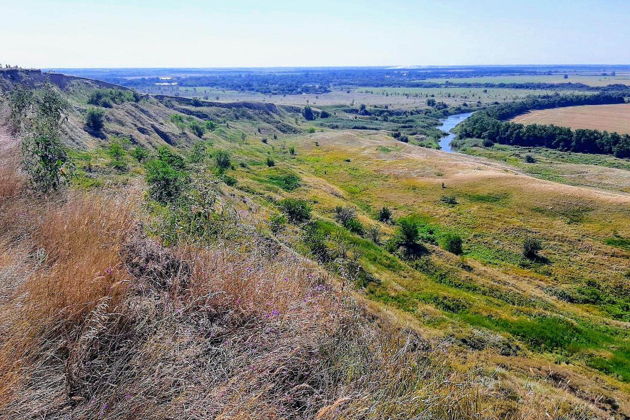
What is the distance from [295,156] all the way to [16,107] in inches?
2079

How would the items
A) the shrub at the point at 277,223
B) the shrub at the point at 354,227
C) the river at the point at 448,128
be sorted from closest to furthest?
the shrub at the point at 277,223 → the shrub at the point at 354,227 → the river at the point at 448,128

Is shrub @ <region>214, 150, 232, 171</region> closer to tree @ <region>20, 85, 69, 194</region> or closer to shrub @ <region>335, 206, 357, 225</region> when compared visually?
shrub @ <region>335, 206, 357, 225</region>

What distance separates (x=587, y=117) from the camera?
132 metres

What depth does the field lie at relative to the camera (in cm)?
11512

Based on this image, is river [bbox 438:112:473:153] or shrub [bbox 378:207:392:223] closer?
shrub [bbox 378:207:392:223]

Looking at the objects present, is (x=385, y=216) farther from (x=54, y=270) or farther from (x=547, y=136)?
(x=547, y=136)

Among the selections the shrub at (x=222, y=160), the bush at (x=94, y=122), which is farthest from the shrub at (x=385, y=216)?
the bush at (x=94, y=122)

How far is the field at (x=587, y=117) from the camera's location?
11512 centimetres

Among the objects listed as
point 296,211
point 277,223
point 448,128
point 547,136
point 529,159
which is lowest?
point 529,159

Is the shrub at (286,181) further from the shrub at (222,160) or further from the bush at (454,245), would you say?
the bush at (454,245)

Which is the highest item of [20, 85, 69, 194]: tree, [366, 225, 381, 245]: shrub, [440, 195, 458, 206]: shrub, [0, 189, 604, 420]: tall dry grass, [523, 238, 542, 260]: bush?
[20, 85, 69, 194]: tree

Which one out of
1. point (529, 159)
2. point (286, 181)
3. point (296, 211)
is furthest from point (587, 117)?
point (296, 211)


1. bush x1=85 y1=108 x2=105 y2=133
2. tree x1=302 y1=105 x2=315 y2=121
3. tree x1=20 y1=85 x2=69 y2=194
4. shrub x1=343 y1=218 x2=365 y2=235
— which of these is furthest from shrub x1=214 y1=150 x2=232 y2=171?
tree x1=302 y1=105 x2=315 y2=121

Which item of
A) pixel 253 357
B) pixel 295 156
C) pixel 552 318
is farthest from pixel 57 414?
pixel 295 156
